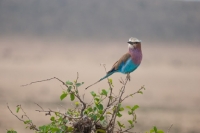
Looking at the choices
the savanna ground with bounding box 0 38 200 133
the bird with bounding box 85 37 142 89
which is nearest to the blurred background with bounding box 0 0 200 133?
the savanna ground with bounding box 0 38 200 133

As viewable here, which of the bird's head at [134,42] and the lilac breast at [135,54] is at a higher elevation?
the bird's head at [134,42]

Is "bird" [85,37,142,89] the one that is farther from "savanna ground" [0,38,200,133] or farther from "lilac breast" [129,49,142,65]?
"savanna ground" [0,38,200,133]

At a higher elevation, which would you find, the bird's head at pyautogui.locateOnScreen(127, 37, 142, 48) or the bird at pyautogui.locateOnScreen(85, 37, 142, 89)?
the bird's head at pyautogui.locateOnScreen(127, 37, 142, 48)

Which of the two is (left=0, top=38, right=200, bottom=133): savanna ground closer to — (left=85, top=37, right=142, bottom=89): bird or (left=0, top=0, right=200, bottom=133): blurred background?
(left=0, top=0, right=200, bottom=133): blurred background

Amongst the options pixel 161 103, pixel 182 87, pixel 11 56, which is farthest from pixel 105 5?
pixel 161 103

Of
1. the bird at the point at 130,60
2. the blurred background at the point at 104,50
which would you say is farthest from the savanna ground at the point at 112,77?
the bird at the point at 130,60

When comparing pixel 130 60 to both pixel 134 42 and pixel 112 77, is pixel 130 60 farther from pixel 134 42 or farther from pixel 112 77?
pixel 112 77

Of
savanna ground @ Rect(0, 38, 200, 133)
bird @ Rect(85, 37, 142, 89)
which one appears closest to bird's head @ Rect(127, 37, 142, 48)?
bird @ Rect(85, 37, 142, 89)

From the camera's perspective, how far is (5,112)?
28.8ft

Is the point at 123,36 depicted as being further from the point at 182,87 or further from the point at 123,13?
the point at 182,87

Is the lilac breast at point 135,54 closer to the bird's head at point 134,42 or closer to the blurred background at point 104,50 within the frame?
the bird's head at point 134,42

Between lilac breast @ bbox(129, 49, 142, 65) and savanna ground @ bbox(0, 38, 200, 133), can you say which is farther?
savanna ground @ bbox(0, 38, 200, 133)

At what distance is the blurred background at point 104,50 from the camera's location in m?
9.37

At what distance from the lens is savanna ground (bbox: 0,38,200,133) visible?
Answer: 28.5 feet
